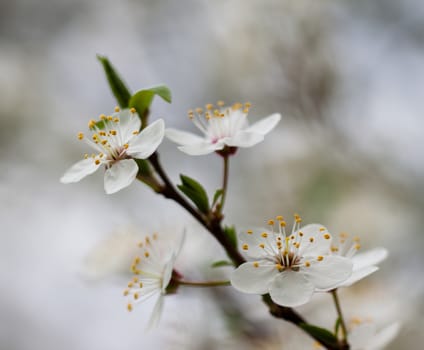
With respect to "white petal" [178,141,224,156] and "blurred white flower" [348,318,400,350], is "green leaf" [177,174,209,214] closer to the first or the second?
"white petal" [178,141,224,156]

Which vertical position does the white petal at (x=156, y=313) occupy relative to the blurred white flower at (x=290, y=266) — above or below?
below

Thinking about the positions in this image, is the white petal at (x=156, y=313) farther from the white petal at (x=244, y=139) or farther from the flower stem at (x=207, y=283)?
the white petal at (x=244, y=139)

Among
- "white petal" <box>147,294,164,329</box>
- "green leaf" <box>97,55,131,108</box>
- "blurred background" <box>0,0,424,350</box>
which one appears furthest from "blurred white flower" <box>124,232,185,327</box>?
"blurred background" <box>0,0,424,350</box>

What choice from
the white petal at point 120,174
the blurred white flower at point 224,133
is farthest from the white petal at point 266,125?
the white petal at point 120,174

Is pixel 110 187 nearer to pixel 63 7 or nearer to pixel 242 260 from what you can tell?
pixel 242 260

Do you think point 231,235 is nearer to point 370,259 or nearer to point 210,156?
point 370,259

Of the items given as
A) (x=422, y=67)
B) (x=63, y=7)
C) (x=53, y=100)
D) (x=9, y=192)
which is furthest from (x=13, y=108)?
(x=422, y=67)

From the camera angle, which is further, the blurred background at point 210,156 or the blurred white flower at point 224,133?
the blurred background at point 210,156

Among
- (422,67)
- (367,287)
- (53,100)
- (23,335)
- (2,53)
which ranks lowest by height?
(23,335)
